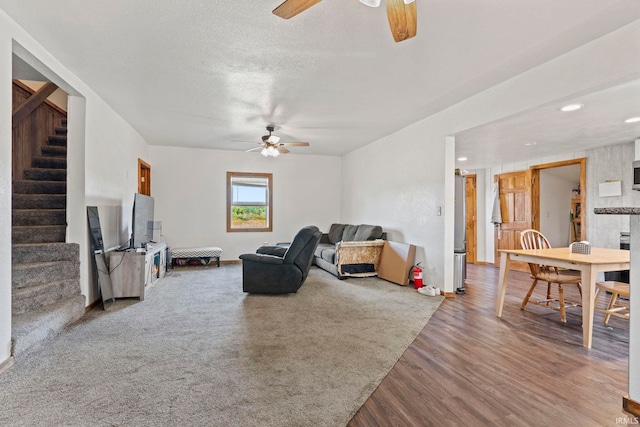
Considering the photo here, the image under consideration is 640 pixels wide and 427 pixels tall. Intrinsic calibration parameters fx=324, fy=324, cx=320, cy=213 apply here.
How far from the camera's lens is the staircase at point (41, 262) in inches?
109

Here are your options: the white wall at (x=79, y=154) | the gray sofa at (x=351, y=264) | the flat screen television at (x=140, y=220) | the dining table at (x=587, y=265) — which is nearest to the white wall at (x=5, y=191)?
the white wall at (x=79, y=154)

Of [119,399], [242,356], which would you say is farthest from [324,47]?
[119,399]

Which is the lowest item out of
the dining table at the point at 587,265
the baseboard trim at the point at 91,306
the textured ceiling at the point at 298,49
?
the baseboard trim at the point at 91,306

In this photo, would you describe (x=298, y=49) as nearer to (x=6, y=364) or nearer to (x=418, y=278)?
(x=6, y=364)

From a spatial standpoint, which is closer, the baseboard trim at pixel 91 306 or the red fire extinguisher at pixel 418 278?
the baseboard trim at pixel 91 306

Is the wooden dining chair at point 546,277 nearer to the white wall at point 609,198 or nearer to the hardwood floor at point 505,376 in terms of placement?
the hardwood floor at point 505,376

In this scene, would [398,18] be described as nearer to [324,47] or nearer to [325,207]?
[324,47]

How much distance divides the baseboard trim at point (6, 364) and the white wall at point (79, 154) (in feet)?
0.11

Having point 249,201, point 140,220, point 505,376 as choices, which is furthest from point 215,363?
point 249,201

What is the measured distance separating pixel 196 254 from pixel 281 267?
2917 millimetres

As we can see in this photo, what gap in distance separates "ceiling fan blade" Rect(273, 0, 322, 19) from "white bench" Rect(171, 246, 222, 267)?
5426 mm

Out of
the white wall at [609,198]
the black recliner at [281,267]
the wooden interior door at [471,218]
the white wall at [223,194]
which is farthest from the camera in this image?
the wooden interior door at [471,218]

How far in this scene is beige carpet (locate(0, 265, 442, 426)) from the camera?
1840mm

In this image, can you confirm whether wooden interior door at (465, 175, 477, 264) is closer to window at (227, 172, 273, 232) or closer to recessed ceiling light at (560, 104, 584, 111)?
recessed ceiling light at (560, 104, 584, 111)
